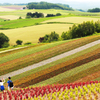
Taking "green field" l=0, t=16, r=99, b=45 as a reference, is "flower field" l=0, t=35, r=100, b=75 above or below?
below

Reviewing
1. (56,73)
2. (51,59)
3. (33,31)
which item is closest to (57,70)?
(56,73)

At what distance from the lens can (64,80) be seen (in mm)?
26625

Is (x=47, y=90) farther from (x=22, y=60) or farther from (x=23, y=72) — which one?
(x=22, y=60)

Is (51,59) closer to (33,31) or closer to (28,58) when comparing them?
(28,58)

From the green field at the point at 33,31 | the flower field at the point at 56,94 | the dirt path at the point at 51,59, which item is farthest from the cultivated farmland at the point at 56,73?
the green field at the point at 33,31

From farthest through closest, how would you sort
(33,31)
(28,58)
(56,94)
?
(33,31) < (28,58) < (56,94)

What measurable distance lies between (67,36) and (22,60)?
145 feet

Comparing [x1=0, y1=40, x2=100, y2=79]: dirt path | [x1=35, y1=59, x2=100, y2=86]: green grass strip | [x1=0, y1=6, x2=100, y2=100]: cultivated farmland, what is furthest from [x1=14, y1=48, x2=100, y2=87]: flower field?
[x1=0, y1=40, x2=100, y2=79]: dirt path

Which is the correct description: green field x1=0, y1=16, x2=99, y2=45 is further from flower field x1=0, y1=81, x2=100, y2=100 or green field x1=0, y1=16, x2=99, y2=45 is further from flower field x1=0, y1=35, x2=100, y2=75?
flower field x1=0, y1=81, x2=100, y2=100

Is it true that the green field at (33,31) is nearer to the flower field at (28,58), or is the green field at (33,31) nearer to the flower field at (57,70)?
the flower field at (28,58)

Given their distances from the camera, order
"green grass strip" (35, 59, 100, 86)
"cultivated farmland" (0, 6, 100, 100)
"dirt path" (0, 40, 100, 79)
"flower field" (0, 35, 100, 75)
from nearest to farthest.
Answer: "cultivated farmland" (0, 6, 100, 100)
"green grass strip" (35, 59, 100, 86)
"dirt path" (0, 40, 100, 79)
"flower field" (0, 35, 100, 75)

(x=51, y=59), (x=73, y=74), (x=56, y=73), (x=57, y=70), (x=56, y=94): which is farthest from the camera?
(x=51, y=59)

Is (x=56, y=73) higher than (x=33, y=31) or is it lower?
lower

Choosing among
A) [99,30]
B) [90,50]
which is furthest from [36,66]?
[99,30]
